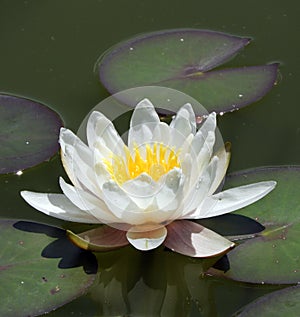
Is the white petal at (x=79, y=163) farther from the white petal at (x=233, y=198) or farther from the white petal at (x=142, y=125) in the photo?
the white petal at (x=233, y=198)

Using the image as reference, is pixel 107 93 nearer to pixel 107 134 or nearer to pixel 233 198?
pixel 107 134

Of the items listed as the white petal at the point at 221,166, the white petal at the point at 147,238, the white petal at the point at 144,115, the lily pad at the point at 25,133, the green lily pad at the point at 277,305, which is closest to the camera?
the green lily pad at the point at 277,305

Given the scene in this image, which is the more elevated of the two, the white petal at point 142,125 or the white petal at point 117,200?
the white petal at point 142,125

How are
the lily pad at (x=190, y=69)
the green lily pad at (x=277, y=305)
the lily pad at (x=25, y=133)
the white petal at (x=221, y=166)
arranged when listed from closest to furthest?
the green lily pad at (x=277, y=305), the white petal at (x=221, y=166), the lily pad at (x=25, y=133), the lily pad at (x=190, y=69)

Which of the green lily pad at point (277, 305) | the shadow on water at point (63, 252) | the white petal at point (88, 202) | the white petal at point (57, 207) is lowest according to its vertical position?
the green lily pad at point (277, 305)

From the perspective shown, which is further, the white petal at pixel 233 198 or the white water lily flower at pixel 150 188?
the white petal at pixel 233 198

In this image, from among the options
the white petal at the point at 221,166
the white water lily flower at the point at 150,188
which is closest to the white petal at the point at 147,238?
the white water lily flower at the point at 150,188

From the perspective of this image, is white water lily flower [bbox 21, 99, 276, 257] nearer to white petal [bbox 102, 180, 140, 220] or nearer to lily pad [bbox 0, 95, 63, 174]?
white petal [bbox 102, 180, 140, 220]
